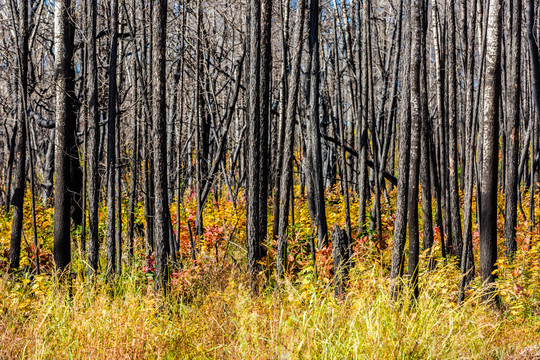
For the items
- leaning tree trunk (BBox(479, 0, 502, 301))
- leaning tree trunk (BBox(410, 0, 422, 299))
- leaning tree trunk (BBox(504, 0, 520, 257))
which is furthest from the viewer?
leaning tree trunk (BBox(504, 0, 520, 257))

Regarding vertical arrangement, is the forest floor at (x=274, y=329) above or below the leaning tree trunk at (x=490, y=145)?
below

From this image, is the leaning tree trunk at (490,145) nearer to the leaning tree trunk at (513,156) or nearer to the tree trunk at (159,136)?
the leaning tree trunk at (513,156)

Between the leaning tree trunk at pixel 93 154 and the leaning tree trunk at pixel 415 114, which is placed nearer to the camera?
the leaning tree trunk at pixel 415 114

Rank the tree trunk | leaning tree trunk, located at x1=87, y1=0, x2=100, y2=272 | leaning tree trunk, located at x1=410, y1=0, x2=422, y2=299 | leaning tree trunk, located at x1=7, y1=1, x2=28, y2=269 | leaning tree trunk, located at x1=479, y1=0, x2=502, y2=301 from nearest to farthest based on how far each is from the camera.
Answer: leaning tree trunk, located at x1=410, y1=0, x2=422, y2=299 < the tree trunk < leaning tree trunk, located at x1=479, y1=0, x2=502, y2=301 < leaning tree trunk, located at x1=87, y1=0, x2=100, y2=272 < leaning tree trunk, located at x1=7, y1=1, x2=28, y2=269

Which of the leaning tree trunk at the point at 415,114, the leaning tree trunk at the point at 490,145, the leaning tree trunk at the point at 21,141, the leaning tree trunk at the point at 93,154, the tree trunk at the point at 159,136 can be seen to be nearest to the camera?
the leaning tree trunk at the point at 415,114

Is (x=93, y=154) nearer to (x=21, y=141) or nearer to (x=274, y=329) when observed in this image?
(x=21, y=141)

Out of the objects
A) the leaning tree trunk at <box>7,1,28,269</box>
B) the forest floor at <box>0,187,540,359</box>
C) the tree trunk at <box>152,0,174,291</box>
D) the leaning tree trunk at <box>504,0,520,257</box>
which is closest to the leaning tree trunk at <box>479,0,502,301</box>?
the forest floor at <box>0,187,540,359</box>

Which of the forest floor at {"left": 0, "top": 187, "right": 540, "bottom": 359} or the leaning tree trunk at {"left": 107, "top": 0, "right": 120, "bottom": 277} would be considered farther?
the leaning tree trunk at {"left": 107, "top": 0, "right": 120, "bottom": 277}

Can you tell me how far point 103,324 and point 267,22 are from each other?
14.1 feet

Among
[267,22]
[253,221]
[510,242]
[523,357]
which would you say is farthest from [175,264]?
[510,242]

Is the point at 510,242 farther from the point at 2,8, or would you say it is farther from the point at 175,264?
the point at 2,8

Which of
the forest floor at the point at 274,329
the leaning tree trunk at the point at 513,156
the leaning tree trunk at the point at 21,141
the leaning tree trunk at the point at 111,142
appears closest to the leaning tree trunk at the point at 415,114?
the forest floor at the point at 274,329

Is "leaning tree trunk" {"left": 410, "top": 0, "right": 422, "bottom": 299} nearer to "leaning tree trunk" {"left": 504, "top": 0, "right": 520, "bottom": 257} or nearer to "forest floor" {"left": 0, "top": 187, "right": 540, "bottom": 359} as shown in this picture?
"forest floor" {"left": 0, "top": 187, "right": 540, "bottom": 359}

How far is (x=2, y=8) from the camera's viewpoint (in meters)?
12.9
